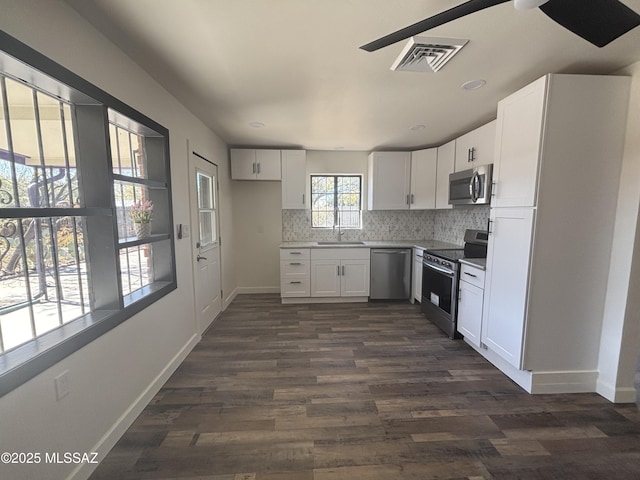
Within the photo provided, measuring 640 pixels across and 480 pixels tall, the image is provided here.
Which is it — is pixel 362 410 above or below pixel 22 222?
below

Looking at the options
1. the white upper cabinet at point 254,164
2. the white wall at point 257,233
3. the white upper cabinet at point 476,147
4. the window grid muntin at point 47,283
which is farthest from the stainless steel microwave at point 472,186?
the window grid muntin at point 47,283

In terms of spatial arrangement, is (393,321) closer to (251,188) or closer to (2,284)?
(251,188)

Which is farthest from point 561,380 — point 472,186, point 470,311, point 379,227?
point 379,227

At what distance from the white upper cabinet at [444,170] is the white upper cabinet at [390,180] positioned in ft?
1.51

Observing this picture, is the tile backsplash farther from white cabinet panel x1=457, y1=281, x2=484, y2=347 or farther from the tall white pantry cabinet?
the tall white pantry cabinet

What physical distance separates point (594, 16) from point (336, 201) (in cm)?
350

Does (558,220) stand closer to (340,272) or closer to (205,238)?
(340,272)

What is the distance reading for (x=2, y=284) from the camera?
1.12 metres

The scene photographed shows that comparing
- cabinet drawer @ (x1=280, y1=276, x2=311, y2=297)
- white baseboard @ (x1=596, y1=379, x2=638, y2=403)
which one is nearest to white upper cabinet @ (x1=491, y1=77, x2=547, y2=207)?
white baseboard @ (x1=596, y1=379, x2=638, y2=403)

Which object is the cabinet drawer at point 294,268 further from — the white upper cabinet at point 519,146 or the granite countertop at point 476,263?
the white upper cabinet at point 519,146

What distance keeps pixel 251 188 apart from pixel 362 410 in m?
3.44

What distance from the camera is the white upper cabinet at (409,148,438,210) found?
3746 millimetres

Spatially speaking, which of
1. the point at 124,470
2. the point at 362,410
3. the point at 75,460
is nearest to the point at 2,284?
the point at 75,460

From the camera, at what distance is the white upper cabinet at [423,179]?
3746 millimetres
